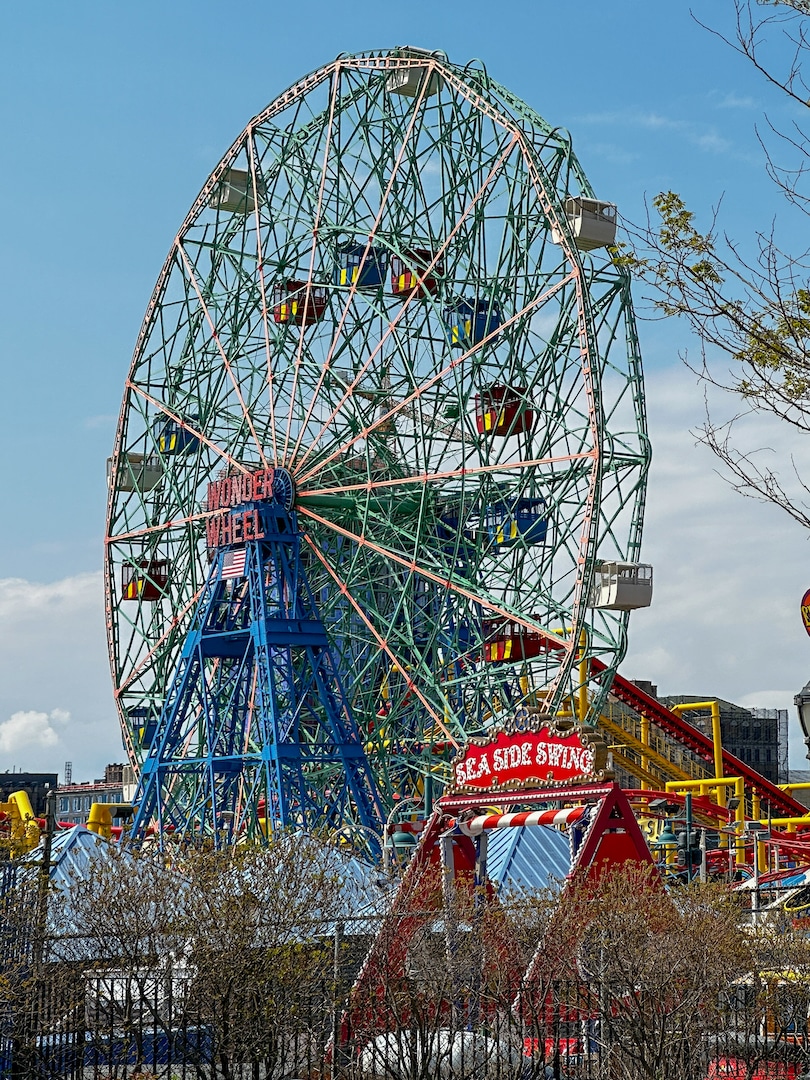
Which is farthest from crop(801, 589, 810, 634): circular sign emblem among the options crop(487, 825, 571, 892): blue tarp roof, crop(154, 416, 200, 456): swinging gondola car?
crop(154, 416, 200, 456): swinging gondola car

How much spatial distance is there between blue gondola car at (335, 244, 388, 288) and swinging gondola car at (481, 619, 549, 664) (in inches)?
343

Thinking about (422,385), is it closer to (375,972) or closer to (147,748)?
(147,748)

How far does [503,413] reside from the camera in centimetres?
3762

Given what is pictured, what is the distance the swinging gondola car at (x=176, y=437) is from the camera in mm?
43853

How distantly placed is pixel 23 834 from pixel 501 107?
2404 cm

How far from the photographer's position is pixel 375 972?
774 inches

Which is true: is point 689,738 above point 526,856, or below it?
above

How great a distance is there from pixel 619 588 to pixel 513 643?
2871mm

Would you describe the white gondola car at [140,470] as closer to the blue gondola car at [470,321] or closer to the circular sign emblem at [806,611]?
the blue gondola car at [470,321]

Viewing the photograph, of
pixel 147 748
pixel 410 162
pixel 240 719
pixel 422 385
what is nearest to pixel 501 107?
pixel 410 162

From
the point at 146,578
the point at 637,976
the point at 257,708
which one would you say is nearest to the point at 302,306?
the point at 146,578

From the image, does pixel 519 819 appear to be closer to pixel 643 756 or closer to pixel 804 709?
pixel 804 709

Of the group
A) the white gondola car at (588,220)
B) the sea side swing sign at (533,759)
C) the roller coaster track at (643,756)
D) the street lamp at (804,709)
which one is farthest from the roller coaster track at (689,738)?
the street lamp at (804,709)

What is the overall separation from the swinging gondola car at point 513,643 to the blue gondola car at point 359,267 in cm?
871
